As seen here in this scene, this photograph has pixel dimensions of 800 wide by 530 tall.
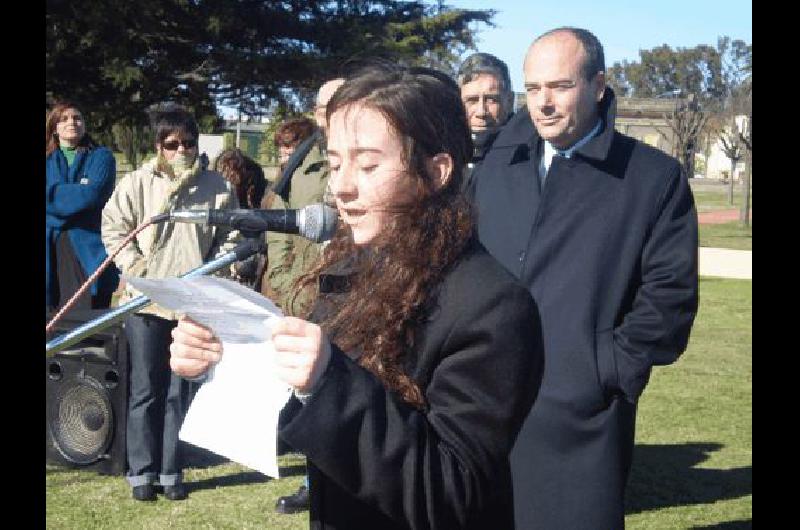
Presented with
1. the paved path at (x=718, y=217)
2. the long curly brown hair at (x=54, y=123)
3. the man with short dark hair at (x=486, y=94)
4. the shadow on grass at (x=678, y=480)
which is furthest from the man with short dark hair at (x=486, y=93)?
the paved path at (x=718, y=217)

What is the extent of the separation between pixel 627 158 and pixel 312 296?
1.73 m

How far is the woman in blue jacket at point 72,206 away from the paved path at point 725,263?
12544mm

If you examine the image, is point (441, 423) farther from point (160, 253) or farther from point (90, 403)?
point (90, 403)

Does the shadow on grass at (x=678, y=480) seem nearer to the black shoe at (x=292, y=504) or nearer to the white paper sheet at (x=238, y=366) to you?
the black shoe at (x=292, y=504)

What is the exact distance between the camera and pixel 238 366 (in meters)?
1.98

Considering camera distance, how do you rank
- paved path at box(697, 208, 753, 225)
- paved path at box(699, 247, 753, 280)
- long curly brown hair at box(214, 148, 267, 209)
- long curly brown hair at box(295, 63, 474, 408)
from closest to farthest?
long curly brown hair at box(295, 63, 474, 408) < long curly brown hair at box(214, 148, 267, 209) < paved path at box(699, 247, 753, 280) < paved path at box(697, 208, 753, 225)

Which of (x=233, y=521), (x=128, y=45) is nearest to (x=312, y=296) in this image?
(x=233, y=521)

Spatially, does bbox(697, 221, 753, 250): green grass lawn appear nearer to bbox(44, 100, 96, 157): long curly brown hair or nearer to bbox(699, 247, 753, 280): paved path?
bbox(699, 247, 753, 280): paved path

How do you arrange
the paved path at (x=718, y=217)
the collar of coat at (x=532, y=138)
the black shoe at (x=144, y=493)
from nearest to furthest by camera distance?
the collar of coat at (x=532, y=138)
the black shoe at (x=144, y=493)
the paved path at (x=718, y=217)

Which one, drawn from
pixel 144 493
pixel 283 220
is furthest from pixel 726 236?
pixel 283 220

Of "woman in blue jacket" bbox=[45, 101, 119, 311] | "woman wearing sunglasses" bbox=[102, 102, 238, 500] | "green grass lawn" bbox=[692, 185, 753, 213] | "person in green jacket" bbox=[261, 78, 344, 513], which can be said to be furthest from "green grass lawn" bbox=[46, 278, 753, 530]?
"green grass lawn" bbox=[692, 185, 753, 213]

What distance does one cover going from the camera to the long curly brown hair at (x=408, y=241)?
199 cm

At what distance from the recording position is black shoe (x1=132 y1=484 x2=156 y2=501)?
21.1ft
